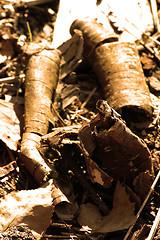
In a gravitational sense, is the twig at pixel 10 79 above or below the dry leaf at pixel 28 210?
above

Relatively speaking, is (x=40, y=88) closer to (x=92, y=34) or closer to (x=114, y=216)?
(x=92, y=34)

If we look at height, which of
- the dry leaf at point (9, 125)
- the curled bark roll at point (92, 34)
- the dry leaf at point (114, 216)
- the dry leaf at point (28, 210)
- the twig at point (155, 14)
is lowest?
the dry leaf at point (114, 216)

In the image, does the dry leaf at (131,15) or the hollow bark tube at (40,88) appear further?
the dry leaf at (131,15)

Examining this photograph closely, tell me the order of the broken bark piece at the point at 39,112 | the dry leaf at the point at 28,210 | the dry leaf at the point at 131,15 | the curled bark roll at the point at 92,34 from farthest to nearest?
the dry leaf at the point at 131,15
the curled bark roll at the point at 92,34
the broken bark piece at the point at 39,112
the dry leaf at the point at 28,210

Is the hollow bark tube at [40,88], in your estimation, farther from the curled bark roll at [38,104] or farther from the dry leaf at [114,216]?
the dry leaf at [114,216]

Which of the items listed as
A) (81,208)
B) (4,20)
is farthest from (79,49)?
(81,208)

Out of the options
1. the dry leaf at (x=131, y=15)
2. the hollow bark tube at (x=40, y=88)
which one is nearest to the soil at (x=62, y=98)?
the hollow bark tube at (x=40, y=88)

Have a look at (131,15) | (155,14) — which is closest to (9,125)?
(131,15)
